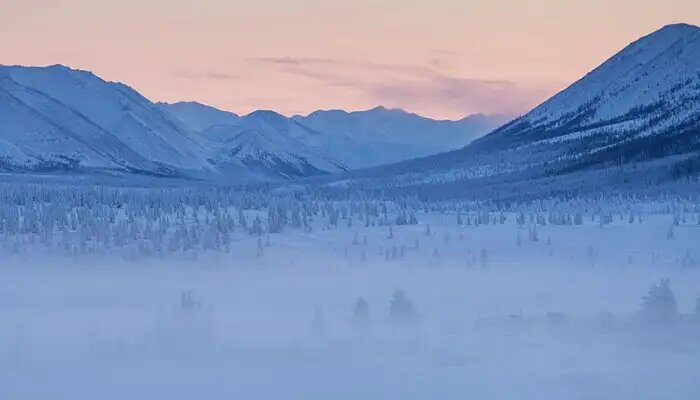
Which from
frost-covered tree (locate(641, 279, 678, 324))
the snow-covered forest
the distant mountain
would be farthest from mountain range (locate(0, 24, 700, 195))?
frost-covered tree (locate(641, 279, 678, 324))

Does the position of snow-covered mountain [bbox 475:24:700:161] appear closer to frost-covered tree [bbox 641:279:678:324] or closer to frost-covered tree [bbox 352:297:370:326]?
frost-covered tree [bbox 641:279:678:324]

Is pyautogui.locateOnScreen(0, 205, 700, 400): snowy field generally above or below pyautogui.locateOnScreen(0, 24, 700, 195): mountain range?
below

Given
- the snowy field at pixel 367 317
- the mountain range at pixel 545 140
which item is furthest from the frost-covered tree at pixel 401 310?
the mountain range at pixel 545 140

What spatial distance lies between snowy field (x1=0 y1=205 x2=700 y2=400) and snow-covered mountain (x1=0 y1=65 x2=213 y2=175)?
372 ft

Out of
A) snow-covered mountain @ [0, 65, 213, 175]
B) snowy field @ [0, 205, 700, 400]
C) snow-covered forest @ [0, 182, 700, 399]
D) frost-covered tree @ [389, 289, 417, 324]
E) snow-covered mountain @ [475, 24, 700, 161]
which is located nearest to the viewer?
snowy field @ [0, 205, 700, 400]

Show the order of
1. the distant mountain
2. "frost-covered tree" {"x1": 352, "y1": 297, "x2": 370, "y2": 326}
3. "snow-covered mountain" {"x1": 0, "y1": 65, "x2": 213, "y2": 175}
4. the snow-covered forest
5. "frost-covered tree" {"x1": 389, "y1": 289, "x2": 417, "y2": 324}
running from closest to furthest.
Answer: the snow-covered forest → "frost-covered tree" {"x1": 352, "y1": 297, "x2": 370, "y2": 326} → "frost-covered tree" {"x1": 389, "y1": 289, "x2": 417, "y2": 324} → the distant mountain → "snow-covered mountain" {"x1": 0, "y1": 65, "x2": 213, "y2": 175}

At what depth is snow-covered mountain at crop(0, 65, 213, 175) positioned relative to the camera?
14025 centimetres

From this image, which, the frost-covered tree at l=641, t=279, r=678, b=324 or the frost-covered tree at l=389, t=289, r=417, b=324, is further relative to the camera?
the frost-covered tree at l=389, t=289, r=417, b=324

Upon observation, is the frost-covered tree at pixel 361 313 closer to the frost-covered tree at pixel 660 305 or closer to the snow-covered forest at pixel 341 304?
the snow-covered forest at pixel 341 304

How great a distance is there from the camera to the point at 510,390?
953 cm

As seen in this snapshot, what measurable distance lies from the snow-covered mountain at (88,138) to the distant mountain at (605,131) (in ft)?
192

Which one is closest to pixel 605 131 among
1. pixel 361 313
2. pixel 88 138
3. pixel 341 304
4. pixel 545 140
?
pixel 545 140

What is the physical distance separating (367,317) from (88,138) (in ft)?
492

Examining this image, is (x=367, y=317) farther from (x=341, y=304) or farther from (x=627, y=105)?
(x=627, y=105)
